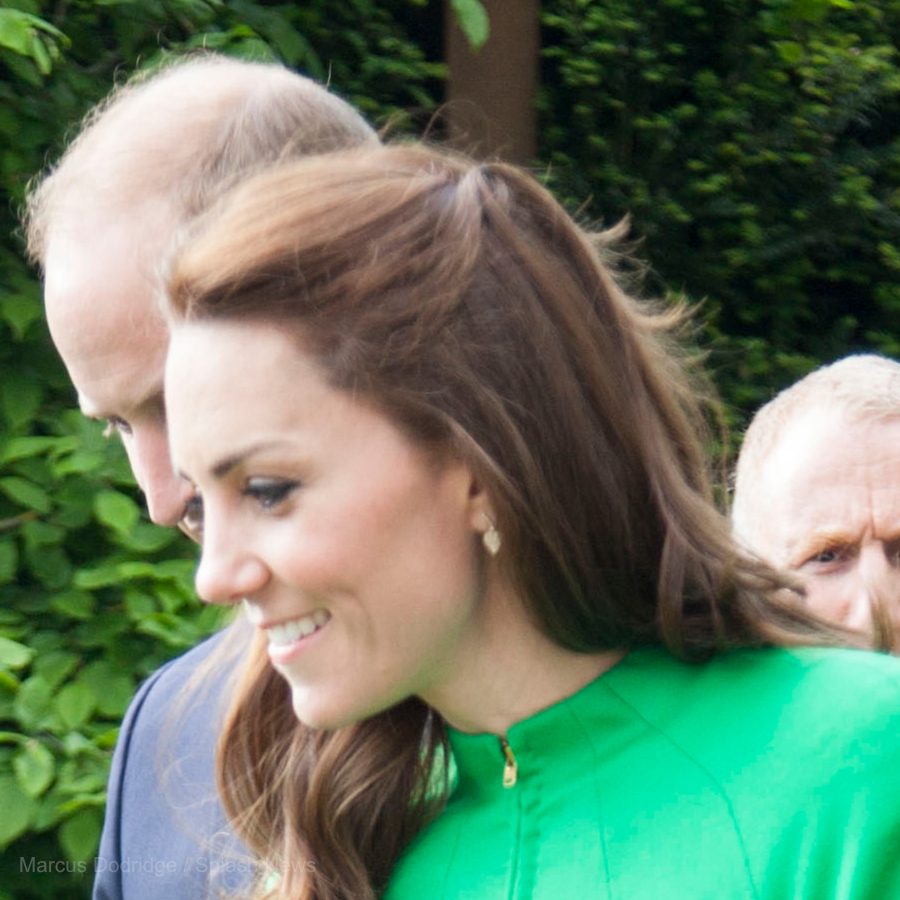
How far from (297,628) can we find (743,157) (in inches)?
159

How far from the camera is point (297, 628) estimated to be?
62.1 inches

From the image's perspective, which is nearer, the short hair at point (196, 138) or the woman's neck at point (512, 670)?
the woman's neck at point (512, 670)

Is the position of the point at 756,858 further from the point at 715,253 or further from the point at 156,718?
the point at 715,253

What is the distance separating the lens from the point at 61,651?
2.90 m

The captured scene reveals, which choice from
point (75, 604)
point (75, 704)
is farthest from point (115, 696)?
point (75, 604)

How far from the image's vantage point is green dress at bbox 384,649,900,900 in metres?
1.47

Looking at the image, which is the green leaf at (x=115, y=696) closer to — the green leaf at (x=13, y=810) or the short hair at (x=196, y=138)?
the green leaf at (x=13, y=810)

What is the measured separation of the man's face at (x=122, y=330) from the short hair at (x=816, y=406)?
954 mm

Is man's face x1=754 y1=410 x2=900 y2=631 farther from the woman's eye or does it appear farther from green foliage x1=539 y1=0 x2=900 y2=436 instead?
green foliage x1=539 y1=0 x2=900 y2=436

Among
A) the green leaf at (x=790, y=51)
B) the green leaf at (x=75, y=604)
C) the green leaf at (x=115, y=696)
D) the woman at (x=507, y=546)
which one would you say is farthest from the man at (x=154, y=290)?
the green leaf at (x=790, y=51)

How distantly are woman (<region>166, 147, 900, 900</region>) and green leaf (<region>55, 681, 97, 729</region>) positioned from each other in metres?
1.16

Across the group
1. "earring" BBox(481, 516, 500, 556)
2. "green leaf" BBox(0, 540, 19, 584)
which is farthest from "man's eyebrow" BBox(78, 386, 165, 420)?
"green leaf" BBox(0, 540, 19, 584)

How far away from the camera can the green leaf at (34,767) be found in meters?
2.64

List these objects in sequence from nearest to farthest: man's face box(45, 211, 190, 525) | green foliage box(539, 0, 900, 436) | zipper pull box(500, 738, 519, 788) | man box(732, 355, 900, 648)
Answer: zipper pull box(500, 738, 519, 788) → man's face box(45, 211, 190, 525) → man box(732, 355, 900, 648) → green foliage box(539, 0, 900, 436)
